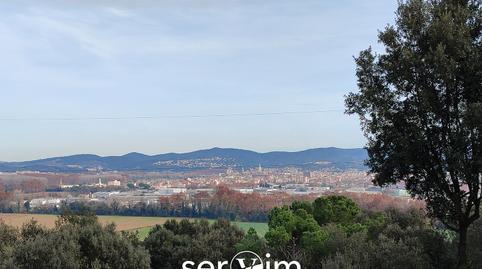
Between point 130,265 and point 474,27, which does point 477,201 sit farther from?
point 130,265

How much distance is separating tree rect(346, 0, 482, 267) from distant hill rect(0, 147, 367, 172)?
503ft

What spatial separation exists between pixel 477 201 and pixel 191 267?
50.5 feet

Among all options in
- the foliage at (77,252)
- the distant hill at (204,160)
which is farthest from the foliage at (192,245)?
the distant hill at (204,160)

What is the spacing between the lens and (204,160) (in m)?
180

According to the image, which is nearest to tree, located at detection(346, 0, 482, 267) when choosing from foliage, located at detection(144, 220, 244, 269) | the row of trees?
the row of trees

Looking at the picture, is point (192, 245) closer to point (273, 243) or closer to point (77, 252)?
point (273, 243)

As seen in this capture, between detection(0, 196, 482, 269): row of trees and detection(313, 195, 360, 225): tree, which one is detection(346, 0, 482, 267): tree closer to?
detection(0, 196, 482, 269): row of trees

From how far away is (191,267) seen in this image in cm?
2375

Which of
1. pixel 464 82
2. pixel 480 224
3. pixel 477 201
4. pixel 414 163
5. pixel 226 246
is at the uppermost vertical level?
pixel 464 82

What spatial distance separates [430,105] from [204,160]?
170341 mm

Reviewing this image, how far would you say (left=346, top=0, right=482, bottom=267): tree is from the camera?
1007cm

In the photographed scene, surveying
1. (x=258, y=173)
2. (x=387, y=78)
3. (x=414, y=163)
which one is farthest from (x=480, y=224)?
(x=258, y=173)

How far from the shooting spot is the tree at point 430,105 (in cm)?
1007

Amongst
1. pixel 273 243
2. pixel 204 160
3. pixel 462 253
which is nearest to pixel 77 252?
pixel 273 243
